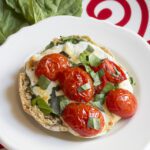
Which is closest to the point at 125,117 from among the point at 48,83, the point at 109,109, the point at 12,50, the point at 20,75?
the point at 109,109

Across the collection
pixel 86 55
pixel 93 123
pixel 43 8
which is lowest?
pixel 93 123

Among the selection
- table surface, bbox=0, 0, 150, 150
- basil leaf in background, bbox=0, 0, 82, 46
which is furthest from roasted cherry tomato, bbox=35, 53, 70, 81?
table surface, bbox=0, 0, 150, 150

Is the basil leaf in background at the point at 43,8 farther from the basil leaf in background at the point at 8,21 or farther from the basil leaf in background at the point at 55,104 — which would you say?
the basil leaf in background at the point at 55,104

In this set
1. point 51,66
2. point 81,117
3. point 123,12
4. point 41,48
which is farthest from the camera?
point 123,12

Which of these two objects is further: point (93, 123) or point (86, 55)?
point (86, 55)

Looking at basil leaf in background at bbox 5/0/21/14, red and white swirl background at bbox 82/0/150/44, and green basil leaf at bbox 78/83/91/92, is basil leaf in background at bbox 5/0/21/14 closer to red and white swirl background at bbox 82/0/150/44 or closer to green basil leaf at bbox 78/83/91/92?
red and white swirl background at bbox 82/0/150/44

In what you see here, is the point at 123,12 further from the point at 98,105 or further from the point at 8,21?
the point at 98,105

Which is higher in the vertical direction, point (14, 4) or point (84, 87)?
point (14, 4)

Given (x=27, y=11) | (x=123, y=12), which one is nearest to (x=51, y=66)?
(x=27, y=11)
